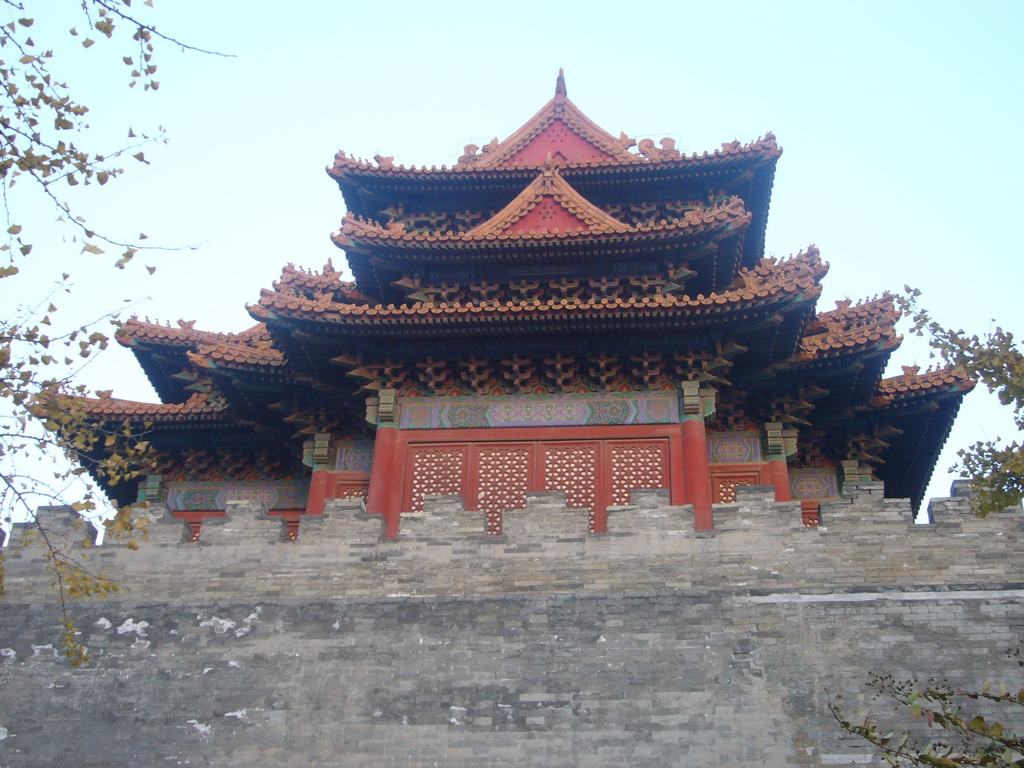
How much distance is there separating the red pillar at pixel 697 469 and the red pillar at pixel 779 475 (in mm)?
1061

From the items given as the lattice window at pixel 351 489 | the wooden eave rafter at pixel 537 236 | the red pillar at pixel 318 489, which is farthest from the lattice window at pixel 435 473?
the wooden eave rafter at pixel 537 236

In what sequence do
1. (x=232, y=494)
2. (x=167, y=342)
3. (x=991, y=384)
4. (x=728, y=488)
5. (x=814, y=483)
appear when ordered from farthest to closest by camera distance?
1. (x=167, y=342)
2. (x=232, y=494)
3. (x=814, y=483)
4. (x=728, y=488)
5. (x=991, y=384)

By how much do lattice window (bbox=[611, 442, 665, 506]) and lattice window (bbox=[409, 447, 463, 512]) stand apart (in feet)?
6.57

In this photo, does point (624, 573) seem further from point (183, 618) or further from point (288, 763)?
point (183, 618)

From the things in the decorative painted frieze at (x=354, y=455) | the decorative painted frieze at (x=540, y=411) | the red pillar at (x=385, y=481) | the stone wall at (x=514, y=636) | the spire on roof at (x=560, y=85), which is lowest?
the stone wall at (x=514, y=636)

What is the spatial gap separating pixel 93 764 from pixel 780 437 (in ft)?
31.5

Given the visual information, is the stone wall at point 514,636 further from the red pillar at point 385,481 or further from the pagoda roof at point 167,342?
the pagoda roof at point 167,342

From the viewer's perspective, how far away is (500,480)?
15.5 metres

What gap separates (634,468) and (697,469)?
31.9 inches

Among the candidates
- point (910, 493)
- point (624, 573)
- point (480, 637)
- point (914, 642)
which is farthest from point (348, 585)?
point (910, 493)

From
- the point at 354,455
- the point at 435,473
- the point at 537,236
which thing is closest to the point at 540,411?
the point at 435,473

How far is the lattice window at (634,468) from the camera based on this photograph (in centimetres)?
1520

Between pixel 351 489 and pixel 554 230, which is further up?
pixel 554 230

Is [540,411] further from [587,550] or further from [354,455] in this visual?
[587,550]
